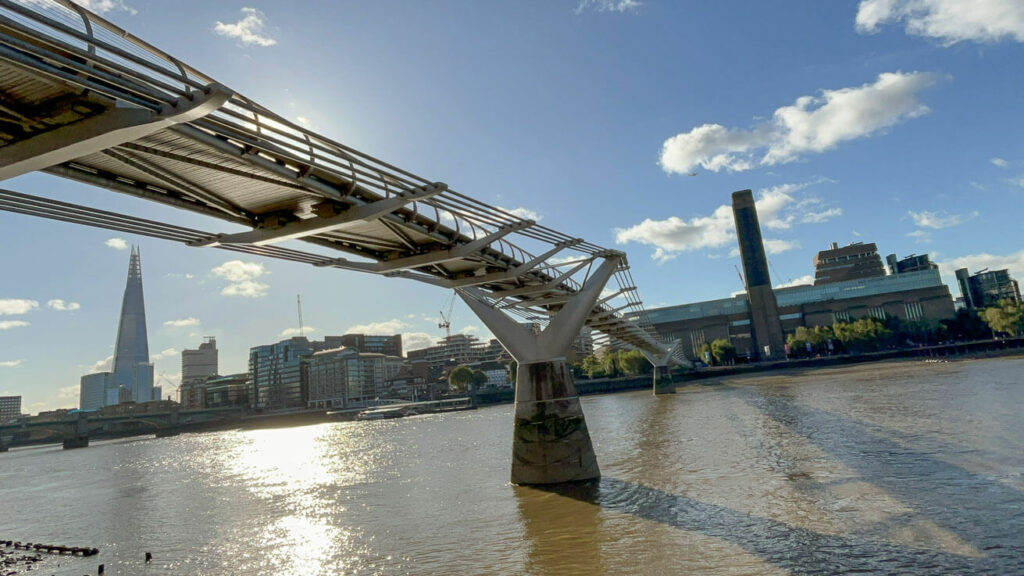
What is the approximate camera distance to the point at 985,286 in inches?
6427

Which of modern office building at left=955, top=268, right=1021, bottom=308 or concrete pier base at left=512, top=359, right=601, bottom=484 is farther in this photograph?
modern office building at left=955, top=268, right=1021, bottom=308

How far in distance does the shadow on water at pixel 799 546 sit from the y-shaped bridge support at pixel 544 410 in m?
3.56

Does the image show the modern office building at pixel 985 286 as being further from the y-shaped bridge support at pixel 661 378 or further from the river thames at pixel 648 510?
the river thames at pixel 648 510

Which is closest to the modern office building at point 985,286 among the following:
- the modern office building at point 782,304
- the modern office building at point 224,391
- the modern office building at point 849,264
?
the modern office building at point 782,304

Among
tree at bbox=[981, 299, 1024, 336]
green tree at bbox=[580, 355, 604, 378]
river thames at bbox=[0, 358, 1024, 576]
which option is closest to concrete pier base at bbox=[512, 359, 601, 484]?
river thames at bbox=[0, 358, 1024, 576]

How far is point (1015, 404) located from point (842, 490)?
23.0 m

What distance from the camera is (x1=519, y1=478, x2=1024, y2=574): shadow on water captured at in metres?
10.7

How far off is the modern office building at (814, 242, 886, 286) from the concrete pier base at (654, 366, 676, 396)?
94.8 m

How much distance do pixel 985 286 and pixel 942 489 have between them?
19110cm

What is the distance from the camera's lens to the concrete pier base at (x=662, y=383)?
3415 inches

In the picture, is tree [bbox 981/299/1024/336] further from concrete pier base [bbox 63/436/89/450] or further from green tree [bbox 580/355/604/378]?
concrete pier base [bbox 63/436/89/450]

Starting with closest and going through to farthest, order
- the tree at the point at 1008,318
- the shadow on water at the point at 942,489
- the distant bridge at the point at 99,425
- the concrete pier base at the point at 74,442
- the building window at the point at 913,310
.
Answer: the shadow on water at the point at 942,489 → the tree at the point at 1008,318 → the concrete pier base at the point at 74,442 → the distant bridge at the point at 99,425 → the building window at the point at 913,310

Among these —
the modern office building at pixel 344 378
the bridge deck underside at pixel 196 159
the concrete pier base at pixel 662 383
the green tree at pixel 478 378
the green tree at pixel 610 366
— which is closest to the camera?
the bridge deck underside at pixel 196 159

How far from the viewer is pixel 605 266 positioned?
27734 mm
